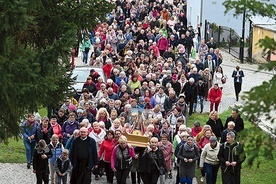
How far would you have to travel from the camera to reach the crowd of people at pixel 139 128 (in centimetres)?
2255

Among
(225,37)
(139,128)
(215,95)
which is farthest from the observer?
(225,37)

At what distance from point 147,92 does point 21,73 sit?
42.0 ft

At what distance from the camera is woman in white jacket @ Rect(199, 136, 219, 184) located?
74.0ft

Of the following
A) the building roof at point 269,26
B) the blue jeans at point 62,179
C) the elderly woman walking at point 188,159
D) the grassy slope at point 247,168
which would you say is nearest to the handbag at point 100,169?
the blue jeans at point 62,179

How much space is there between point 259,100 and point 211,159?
408 inches

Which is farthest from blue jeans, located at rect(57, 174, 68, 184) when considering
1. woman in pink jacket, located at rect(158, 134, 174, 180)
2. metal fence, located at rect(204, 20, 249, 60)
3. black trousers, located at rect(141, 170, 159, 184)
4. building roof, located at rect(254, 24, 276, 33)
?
metal fence, located at rect(204, 20, 249, 60)

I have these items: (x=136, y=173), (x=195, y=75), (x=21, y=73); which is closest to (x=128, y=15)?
(x=195, y=75)

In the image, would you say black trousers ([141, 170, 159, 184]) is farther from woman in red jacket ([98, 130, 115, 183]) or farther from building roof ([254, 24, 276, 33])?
building roof ([254, 24, 276, 33])

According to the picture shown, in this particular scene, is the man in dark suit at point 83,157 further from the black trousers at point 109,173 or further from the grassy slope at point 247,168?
the grassy slope at point 247,168

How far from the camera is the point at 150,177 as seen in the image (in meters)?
22.9

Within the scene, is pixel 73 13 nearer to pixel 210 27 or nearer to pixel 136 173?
pixel 136 173

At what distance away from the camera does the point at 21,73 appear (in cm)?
1805

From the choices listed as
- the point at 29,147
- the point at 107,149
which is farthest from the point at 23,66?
the point at 29,147

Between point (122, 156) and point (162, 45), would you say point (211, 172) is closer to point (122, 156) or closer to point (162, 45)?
point (122, 156)
